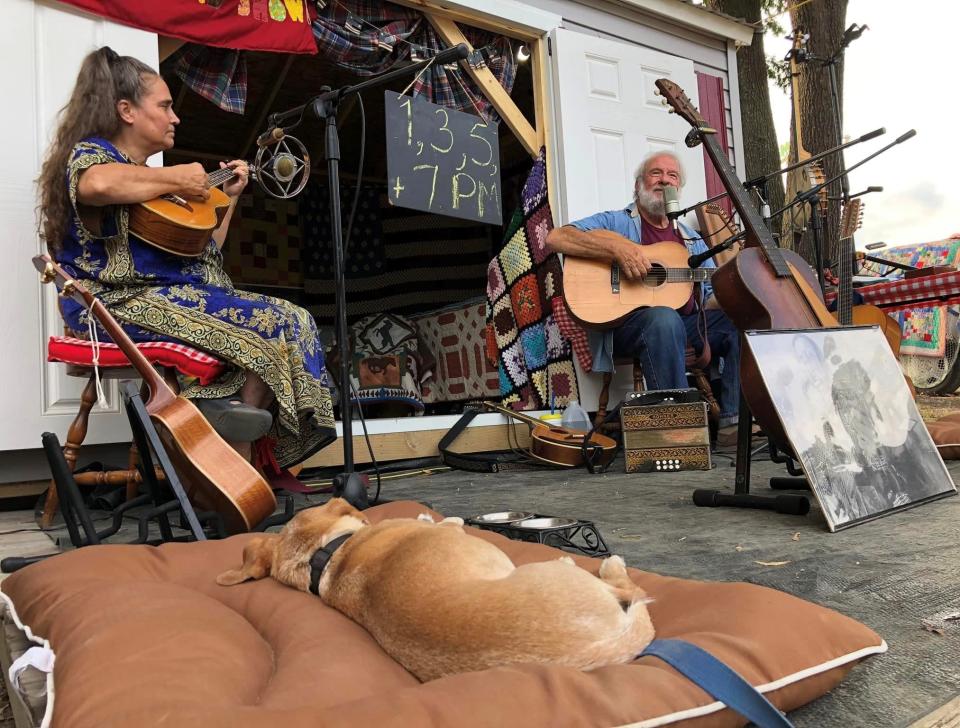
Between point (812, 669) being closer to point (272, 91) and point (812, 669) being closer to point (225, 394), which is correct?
point (225, 394)

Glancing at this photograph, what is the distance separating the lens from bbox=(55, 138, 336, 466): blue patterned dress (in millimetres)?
2309

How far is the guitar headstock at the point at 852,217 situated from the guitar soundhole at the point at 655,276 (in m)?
0.91

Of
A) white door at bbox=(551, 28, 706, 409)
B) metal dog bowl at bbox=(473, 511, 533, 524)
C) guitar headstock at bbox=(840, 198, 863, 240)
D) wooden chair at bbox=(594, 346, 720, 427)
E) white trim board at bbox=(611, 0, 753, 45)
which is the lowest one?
metal dog bowl at bbox=(473, 511, 533, 524)

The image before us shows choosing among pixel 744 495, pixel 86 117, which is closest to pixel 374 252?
→ pixel 86 117

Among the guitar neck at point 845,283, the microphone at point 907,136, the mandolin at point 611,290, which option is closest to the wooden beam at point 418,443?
the mandolin at point 611,290

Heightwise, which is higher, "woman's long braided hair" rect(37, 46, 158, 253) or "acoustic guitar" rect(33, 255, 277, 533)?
"woman's long braided hair" rect(37, 46, 158, 253)

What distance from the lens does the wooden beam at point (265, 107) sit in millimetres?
5398

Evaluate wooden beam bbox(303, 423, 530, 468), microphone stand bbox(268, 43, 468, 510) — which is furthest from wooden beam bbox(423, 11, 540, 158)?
microphone stand bbox(268, 43, 468, 510)

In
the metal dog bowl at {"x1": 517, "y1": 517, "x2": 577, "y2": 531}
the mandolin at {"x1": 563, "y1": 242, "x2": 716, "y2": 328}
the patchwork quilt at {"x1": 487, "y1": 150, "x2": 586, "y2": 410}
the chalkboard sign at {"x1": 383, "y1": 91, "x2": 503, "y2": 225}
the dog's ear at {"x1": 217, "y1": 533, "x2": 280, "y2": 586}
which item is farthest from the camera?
the patchwork quilt at {"x1": 487, "y1": 150, "x2": 586, "y2": 410}

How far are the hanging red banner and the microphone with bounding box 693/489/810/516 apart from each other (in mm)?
2865

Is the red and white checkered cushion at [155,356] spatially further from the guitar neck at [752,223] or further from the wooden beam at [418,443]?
the guitar neck at [752,223]

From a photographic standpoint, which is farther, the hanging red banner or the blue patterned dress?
the hanging red banner

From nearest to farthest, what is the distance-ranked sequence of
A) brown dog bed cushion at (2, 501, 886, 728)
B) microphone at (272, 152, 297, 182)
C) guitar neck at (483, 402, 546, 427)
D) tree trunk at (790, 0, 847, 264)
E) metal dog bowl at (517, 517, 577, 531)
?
brown dog bed cushion at (2, 501, 886, 728) → metal dog bowl at (517, 517, 577, 531) → microphone at (272, 152, 297, 182) → guitar neck at (483, 402, 546, 427) → tree trunk at (790, 0, 847, 264)

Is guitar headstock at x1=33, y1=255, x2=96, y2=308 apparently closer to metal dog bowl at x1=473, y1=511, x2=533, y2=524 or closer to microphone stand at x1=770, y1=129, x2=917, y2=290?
metal dog bowl at x1=473, y1=511, x2=533, y2=524
